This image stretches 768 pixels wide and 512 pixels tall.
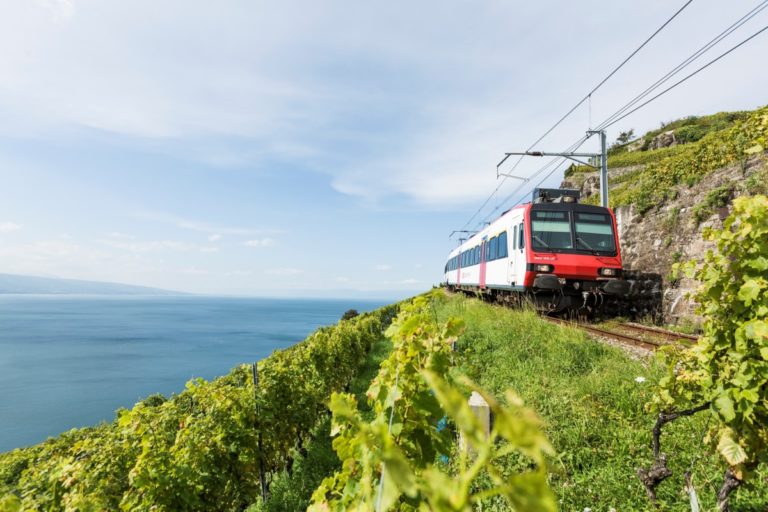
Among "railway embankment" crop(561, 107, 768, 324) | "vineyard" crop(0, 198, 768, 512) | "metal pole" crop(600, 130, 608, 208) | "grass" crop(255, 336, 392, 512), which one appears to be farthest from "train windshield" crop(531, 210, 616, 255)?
"grass" crop(255, 336, 392, 512)

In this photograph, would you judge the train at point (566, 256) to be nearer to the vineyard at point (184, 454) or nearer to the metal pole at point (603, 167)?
the metal pole at point (603, 167)

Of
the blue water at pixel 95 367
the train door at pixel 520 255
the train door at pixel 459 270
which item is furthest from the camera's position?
the blue water at pixel 95 367

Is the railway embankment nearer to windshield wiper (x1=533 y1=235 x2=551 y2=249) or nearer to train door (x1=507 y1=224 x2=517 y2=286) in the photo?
windshield wiper (x1=533 y1=235 x2=551 y2=249)

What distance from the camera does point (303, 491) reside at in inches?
214

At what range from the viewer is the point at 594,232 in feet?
37.9

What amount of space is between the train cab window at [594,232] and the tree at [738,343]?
926 centimetres

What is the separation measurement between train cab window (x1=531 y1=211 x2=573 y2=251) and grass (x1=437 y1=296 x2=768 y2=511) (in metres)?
3.57

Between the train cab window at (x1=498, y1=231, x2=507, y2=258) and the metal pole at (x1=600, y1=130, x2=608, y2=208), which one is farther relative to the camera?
→ the train cab window at (x1=498, y1=231, x2=507, y2=258)

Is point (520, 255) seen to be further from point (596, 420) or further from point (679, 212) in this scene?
point (596, 420)

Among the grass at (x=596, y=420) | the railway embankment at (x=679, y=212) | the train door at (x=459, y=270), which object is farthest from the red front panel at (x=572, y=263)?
the train door at (x=459, y=270)

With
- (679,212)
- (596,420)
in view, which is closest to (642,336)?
(596,420)

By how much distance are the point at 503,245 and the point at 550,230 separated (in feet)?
7.85

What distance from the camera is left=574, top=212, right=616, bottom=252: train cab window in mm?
11469

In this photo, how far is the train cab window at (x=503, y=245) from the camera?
531 inches
